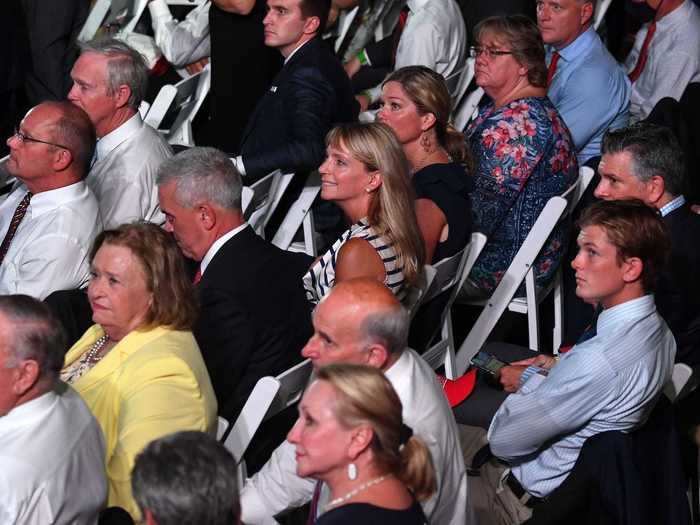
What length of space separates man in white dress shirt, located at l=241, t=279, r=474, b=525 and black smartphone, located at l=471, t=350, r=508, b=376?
0.82m

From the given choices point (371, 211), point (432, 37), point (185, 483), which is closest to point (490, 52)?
point (432, 37)

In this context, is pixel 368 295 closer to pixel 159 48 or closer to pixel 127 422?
pixel 127 422

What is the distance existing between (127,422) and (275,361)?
69 centimetres

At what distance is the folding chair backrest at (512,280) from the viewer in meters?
4.61

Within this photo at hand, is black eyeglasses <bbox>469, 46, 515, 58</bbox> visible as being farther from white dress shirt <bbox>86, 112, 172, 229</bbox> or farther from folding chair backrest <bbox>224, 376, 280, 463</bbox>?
folding chair backrest <bbox>224, 376, 280, 463</bbox>

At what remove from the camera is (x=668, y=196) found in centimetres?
423

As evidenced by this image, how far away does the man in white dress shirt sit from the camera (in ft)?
10.0

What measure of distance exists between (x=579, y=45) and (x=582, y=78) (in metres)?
0.18

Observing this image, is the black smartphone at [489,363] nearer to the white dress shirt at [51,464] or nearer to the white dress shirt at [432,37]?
the white dress shirt at [51,464]

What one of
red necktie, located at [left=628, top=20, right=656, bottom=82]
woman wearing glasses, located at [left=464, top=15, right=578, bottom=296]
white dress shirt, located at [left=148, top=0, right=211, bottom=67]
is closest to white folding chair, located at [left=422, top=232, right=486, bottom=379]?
woman wearing glasses, located at [left=464, top=15, right=578, bottom=296]

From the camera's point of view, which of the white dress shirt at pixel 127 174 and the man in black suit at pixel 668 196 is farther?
the white dress shirt at pixel 127 174

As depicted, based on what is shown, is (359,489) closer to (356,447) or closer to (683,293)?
(356,447)

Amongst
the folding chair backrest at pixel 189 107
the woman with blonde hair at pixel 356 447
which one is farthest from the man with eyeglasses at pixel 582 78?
the woman with blonde hair at pixel 356 447

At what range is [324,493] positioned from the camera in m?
2.96
